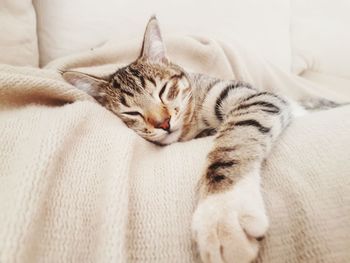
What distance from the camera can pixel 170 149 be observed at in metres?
0.73

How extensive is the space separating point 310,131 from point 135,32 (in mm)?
846

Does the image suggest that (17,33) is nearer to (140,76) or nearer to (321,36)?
(140,76)

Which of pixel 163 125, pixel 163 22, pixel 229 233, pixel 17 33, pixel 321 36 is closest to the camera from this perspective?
pixel 229 233

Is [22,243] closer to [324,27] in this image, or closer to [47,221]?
[47,221]

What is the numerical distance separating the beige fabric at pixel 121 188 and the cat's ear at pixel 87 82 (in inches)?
7.0

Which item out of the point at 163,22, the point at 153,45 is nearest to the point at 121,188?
the point at 153,45

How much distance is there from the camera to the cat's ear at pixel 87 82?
908 millimetres

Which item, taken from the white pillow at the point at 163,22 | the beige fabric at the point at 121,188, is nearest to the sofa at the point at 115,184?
the beige fabric at the point at 121,188

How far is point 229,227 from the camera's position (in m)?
0.50

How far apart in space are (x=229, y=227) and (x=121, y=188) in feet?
0.59

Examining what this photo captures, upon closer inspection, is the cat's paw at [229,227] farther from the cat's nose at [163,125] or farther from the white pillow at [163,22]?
the white pillow at [163,22]

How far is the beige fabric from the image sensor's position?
0.46 metres

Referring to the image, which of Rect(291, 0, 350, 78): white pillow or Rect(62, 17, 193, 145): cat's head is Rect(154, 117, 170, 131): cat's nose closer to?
Rect(62, 17, 193, 145): cat's head

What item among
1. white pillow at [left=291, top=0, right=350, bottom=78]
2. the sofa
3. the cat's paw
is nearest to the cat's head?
the sofa
